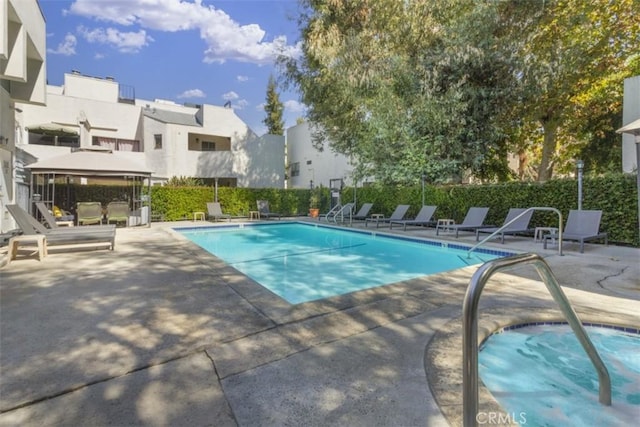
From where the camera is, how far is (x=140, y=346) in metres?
2.81

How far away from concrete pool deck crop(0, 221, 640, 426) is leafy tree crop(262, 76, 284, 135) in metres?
36.2

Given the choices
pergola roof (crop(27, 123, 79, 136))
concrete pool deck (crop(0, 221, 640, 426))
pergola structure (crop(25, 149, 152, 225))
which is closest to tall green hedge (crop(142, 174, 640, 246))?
pergola structure (crop(25, 149, 152, 225))

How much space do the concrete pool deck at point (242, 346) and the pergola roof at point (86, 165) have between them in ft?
25.7

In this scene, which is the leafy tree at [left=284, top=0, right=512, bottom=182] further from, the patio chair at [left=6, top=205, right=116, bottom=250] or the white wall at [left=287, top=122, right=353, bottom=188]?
the patio chair at [left=6, top=205, right=116, bottom=250]

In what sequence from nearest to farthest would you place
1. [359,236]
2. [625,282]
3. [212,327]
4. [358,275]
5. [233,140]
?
1. [212,327]
2. [625,282]
3. [358,275]
4. [359,236]
5. [233,140]

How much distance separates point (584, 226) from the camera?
7773 mm

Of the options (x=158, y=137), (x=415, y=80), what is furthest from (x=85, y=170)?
(x=415, y=80)

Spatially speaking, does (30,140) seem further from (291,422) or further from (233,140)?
(291,422)

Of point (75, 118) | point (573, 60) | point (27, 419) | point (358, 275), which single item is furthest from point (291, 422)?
point (75, 118)

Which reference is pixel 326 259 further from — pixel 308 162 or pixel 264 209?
pixel 308 162

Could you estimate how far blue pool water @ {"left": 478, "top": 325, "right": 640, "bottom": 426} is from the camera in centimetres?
236

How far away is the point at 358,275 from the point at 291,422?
5.05 metres

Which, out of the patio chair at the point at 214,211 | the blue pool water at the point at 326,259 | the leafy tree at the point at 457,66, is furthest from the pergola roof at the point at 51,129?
the leafy tree at the point at 457,66

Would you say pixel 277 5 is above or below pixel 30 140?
above
